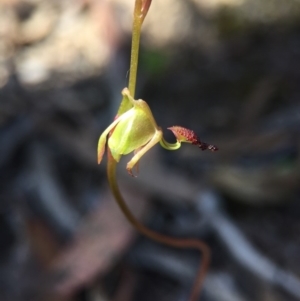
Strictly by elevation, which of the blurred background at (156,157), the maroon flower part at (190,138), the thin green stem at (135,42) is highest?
the thin green stem at (135,42)

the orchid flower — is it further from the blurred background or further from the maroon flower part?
the blurred background

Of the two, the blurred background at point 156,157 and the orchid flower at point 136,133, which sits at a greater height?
the orchid flower at point 136,133

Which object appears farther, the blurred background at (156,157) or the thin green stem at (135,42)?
the blurred background at (156,157)

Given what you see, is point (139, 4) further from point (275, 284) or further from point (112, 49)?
point (112, 49)

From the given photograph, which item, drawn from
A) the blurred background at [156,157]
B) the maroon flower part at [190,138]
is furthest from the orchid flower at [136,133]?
the blurred background at [156,157]

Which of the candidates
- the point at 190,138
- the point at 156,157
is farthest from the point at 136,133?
the point at 156,157

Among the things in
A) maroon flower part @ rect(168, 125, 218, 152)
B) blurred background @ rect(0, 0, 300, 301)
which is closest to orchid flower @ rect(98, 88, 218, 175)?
maroon flower part @ rect(168, 125, 218, 152)

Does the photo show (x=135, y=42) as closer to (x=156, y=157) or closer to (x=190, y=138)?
(x=190, y=138)

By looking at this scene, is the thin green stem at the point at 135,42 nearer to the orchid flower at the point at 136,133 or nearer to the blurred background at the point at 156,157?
the orchid flower at the point at 136,133
